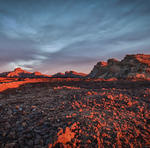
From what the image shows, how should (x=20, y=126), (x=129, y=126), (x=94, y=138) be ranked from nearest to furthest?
1. (x=94, y=138)
2. (x=20, y=126)
3. (x=129, y=126)

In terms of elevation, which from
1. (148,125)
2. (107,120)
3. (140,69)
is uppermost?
(140,69)

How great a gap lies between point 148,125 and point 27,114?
4.57m

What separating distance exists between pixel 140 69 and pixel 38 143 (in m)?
45.2

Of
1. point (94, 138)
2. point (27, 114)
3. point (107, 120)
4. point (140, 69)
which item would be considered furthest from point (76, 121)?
point (140, 69)

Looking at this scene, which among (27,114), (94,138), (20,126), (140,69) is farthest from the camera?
(140,69)

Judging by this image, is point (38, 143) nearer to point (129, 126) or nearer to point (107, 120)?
point (107, 120)

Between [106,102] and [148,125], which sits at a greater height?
[106,102]

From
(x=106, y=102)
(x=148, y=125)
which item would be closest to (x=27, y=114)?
(x=106, y=102)

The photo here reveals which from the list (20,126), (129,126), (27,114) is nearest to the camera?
(20,126)

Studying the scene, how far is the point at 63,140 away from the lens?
2260 mm

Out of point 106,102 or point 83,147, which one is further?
point 106,102

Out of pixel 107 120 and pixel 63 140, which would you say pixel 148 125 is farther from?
pixel 63 140

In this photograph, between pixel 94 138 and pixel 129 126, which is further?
pixel 129 126

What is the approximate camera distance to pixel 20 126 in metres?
2.94
